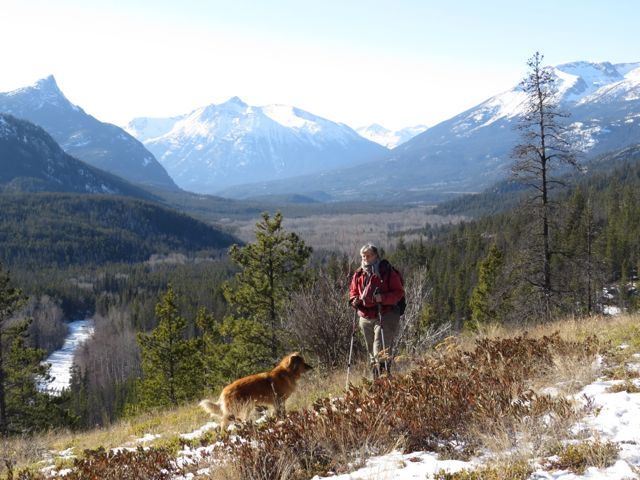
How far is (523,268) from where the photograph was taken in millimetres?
16516

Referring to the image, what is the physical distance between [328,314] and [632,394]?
6.47 meters

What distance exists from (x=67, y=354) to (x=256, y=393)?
321ft

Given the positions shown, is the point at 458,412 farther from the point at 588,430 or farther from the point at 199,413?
the point at 199,413

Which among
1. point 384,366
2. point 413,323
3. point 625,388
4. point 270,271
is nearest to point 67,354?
point 270,271

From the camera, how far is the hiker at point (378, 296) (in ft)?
23.2

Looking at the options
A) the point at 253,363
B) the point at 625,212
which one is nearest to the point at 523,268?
the point at 253,363

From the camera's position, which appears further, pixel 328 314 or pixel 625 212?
pixel 625 212

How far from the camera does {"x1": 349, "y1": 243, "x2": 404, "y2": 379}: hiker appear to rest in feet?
23.2

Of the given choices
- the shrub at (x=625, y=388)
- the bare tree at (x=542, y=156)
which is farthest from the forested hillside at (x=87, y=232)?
the shrub at (x=625, y=388)

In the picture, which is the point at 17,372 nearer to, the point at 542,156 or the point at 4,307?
the point at 4,307

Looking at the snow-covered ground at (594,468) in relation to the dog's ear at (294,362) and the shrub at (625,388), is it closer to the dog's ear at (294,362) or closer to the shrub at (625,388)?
the shrub at (625,388)

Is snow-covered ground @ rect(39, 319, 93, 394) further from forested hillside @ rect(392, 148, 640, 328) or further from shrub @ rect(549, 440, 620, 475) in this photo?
shrub @ rect(549, 440, 620, 475)

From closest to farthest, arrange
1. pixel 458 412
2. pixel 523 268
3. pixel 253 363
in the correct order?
pixel 458 412 < pixel 523 268 < pixel 253 363

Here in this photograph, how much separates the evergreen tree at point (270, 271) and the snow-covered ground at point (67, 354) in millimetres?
65087
